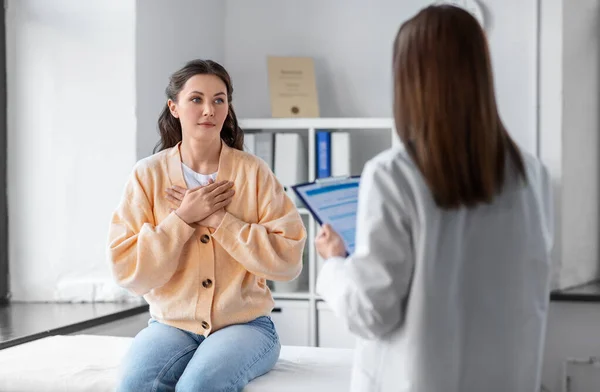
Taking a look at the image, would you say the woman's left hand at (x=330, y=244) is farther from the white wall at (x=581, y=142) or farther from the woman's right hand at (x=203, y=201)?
the white wall at (x=581, y=142)

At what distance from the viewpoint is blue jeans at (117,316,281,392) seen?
6.88ft

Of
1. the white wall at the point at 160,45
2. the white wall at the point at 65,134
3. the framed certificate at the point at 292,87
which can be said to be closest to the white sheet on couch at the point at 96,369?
the white wall at the point at 65,134

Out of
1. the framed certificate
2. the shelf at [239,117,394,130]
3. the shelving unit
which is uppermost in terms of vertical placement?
the framed certificate

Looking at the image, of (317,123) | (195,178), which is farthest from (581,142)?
(195,178)

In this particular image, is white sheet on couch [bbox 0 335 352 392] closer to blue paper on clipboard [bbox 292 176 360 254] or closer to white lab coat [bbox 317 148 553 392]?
blue paper on clipboard [bbox 292 176 360 254]

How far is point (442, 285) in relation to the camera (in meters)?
1.46

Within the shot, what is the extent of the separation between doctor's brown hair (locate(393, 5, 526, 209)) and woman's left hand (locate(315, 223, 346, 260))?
0.92 ft

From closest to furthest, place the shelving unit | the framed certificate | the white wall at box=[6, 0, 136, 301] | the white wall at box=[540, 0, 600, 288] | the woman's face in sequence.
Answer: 1. the woman's face
2. the white wall at box=[6, 0, 136, 301]
3. the white wall at box=[540, 0, 600, 288]
4. the shelving unit
5. the framed certificate

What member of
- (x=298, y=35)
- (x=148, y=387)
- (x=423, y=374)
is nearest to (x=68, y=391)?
(x=148, y=387)

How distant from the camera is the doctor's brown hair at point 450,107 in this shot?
4.69ft

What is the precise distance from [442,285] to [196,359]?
34.2 inches

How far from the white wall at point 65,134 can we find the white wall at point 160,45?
2.0 inches

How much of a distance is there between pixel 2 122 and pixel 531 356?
2616 mm

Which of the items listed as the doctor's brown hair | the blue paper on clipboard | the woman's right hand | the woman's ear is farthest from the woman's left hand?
the woman's ear
